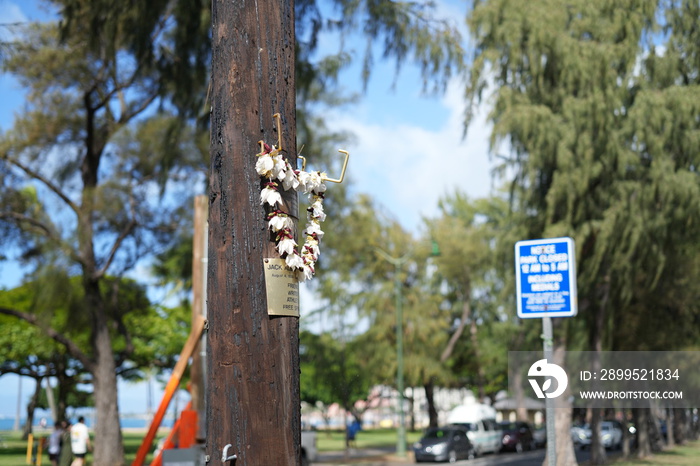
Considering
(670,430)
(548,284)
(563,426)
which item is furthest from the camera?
(670,430)

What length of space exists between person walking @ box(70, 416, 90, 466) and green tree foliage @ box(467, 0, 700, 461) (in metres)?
12.1

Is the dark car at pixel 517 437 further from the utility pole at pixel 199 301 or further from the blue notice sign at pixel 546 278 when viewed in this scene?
the blue notice sign at pixel 546 278

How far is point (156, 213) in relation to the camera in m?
25.3

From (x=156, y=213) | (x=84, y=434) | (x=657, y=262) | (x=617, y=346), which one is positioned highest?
(x=156, y=213)

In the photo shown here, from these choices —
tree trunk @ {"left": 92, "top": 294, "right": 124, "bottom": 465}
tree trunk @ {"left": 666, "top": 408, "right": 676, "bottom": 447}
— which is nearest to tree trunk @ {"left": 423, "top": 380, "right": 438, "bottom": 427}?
tree trunk @ {"left": 666, "top": 408, "right": 676, "bottom": 447}

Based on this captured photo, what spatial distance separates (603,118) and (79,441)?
14.3 m

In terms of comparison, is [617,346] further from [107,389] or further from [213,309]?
[213,309]

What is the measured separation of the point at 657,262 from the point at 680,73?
4756 mm

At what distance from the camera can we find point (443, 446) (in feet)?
104

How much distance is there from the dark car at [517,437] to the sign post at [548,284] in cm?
3447

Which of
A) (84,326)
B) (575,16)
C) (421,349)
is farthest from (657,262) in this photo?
(421,349)

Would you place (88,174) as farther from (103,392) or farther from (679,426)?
(679,426)

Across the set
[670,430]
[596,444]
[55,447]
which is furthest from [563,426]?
[670,430]

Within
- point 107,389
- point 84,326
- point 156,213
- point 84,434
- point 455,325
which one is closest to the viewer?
point 84,434
